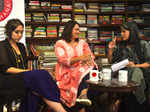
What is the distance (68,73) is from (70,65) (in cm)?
10

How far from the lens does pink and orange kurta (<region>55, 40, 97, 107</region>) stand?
259 cm

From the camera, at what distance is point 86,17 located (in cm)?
408

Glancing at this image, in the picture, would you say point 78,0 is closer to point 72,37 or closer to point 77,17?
point 77,17

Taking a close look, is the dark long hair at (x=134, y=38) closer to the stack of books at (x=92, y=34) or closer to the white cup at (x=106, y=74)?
the white cup at (x=106, y=74)

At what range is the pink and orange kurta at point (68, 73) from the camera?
8.51 feet

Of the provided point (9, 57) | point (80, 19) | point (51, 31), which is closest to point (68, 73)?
point (9, 57)

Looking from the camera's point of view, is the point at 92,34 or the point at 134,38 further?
the point at 92,34

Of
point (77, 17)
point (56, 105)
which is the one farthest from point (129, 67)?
point (77, 17)

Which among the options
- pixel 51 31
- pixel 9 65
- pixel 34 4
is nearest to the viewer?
pixel 9 65

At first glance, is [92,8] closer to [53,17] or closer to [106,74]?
[53,17]

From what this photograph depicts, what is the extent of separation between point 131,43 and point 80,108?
3.22 feet

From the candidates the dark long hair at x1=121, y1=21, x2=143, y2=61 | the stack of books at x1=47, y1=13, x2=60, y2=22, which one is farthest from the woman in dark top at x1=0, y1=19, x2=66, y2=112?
the stack of books at x1=47, y1=13, x2=60, y2=22

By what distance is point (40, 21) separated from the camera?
394cm

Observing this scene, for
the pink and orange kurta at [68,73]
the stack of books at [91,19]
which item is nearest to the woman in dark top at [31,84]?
the pink and orange kurta at [68,73]
